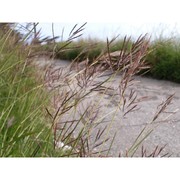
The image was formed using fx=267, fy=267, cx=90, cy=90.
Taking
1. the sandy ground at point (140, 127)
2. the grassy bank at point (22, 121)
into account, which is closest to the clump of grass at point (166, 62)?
the sandy ground at point (140, 127)

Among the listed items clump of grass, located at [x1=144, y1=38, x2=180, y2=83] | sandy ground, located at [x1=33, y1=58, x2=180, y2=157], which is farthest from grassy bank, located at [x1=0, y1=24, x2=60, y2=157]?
clump of grass, located at [x1=144, y1=38, x2=180, y2=83]

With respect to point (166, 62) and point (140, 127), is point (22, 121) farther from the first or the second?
point (166, 62)

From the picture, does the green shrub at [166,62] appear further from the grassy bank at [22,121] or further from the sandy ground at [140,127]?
the grassy bank at [22,121]

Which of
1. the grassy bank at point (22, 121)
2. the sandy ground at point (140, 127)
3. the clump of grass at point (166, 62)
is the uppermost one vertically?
the grassy bank at point (22, 121)

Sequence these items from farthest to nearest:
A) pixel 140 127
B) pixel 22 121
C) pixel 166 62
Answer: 1. pixel 166 62
2. pixel 140 127
3. pixel 22 121

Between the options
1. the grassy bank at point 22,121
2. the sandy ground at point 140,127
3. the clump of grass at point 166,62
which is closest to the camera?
the grassy bank at point 22,121

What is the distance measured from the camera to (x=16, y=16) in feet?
2.41

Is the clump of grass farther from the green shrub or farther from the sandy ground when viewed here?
the sandy ground

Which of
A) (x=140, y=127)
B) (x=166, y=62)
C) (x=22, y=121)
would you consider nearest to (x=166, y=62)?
(x=166, y=62)

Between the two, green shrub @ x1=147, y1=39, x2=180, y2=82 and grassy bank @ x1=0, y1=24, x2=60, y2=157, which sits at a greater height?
grassy bank @ x1=0, y1=24, x2=60, y2=157

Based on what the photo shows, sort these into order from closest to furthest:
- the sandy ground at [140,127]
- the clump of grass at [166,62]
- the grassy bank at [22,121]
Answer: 1. the grassy bank at [22,121]
2. the sandy ground at [140,127]
3. the clump of grass at [166,62]

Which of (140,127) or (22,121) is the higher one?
(22,121)

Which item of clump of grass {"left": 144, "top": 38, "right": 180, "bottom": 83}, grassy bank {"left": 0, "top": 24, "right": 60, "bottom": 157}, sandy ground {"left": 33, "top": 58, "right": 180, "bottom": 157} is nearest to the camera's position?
grassy bank {"left": 0, "top": 24, "right": 60, "bottom": 157}
